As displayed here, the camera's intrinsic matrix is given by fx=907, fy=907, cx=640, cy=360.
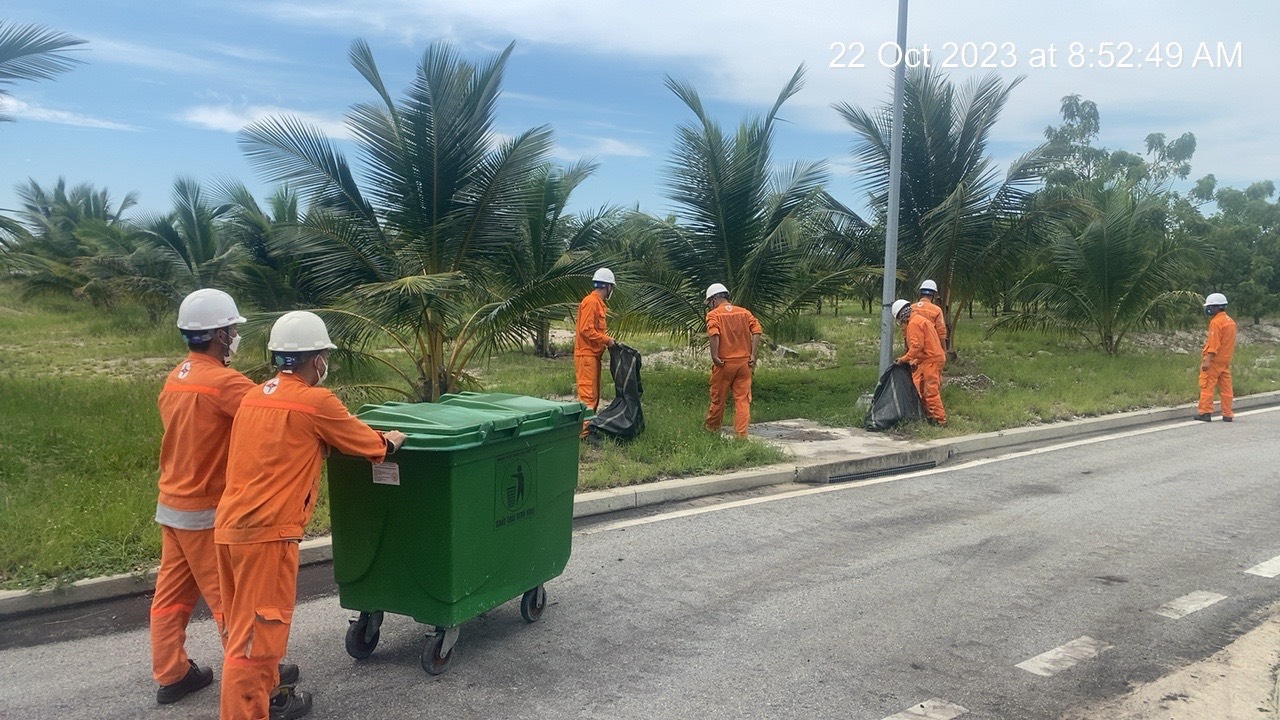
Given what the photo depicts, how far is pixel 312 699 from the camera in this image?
12.9ft

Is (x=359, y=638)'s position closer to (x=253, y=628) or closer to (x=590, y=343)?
(x=253, y=628)

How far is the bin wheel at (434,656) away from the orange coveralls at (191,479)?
35.0 inches

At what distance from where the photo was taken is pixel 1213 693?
4.16 meters

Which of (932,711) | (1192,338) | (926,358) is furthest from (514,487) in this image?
(1192,338)

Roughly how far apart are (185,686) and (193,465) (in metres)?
1.01

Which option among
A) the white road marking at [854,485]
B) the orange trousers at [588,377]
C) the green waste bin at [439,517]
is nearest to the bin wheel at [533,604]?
the green waste bin at [439,517]

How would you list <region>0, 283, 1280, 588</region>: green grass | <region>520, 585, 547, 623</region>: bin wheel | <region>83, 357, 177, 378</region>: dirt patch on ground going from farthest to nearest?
1. <region>83, 357, 177, 378</region>: dirt patch on ground
2. <region>0, 283, 1280, 588</region>: green grass
3. <region>520, 585, 547, 623</region>: bin wheel

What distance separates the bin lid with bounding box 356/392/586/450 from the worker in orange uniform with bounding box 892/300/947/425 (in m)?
6.86

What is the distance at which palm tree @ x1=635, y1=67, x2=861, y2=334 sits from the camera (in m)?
13.0

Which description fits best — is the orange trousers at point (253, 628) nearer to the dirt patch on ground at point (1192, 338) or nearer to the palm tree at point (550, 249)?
the palm tree at point (550, 249)

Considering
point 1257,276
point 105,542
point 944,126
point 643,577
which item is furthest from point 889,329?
point 1257,276

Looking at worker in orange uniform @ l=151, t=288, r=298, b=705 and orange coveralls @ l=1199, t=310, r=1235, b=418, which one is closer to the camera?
worker in orange uniform @ l=151, t=288, r=298, b=705

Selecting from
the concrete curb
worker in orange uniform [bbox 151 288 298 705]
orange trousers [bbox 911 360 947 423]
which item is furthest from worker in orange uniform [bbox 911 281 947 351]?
worker in orange uniform [bbox 151 288 298 705]

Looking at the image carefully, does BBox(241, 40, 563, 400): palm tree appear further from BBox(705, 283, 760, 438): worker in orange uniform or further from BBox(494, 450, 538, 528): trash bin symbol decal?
BBox(494, 450, 538, 528): trash bin symbol decal
